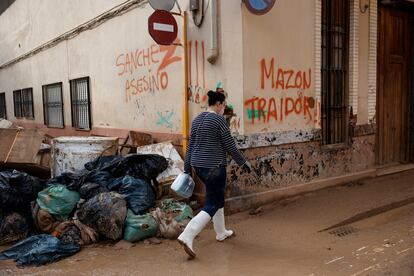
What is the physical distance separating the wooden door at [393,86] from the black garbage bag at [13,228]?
6418 millimetres

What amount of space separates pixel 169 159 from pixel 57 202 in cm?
170

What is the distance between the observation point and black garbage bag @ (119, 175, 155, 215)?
507 cm

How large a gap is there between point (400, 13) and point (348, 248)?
582 cm

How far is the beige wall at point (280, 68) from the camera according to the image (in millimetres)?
5699

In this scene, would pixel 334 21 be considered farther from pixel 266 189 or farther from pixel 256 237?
pixel 256 237

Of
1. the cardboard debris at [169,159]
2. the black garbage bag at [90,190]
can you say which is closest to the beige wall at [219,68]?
the cardboard debris at [169,159]

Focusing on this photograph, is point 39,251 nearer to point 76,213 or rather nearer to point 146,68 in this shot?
point 76,213

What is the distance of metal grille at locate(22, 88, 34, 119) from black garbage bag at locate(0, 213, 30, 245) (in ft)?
35.7

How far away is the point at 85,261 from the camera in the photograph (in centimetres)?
437

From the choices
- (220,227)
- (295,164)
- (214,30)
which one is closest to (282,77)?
(214,30)

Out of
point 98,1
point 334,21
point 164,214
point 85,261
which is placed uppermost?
point 98,1

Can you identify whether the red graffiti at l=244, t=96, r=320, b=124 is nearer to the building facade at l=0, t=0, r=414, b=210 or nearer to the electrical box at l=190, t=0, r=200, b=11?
the building facade at l=0, t=0, r=414, b=210

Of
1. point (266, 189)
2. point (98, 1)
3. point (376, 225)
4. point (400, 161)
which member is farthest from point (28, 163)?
point (400, 161)

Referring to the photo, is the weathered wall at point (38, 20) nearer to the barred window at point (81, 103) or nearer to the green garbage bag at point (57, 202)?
the barred window at point (81, 103)
